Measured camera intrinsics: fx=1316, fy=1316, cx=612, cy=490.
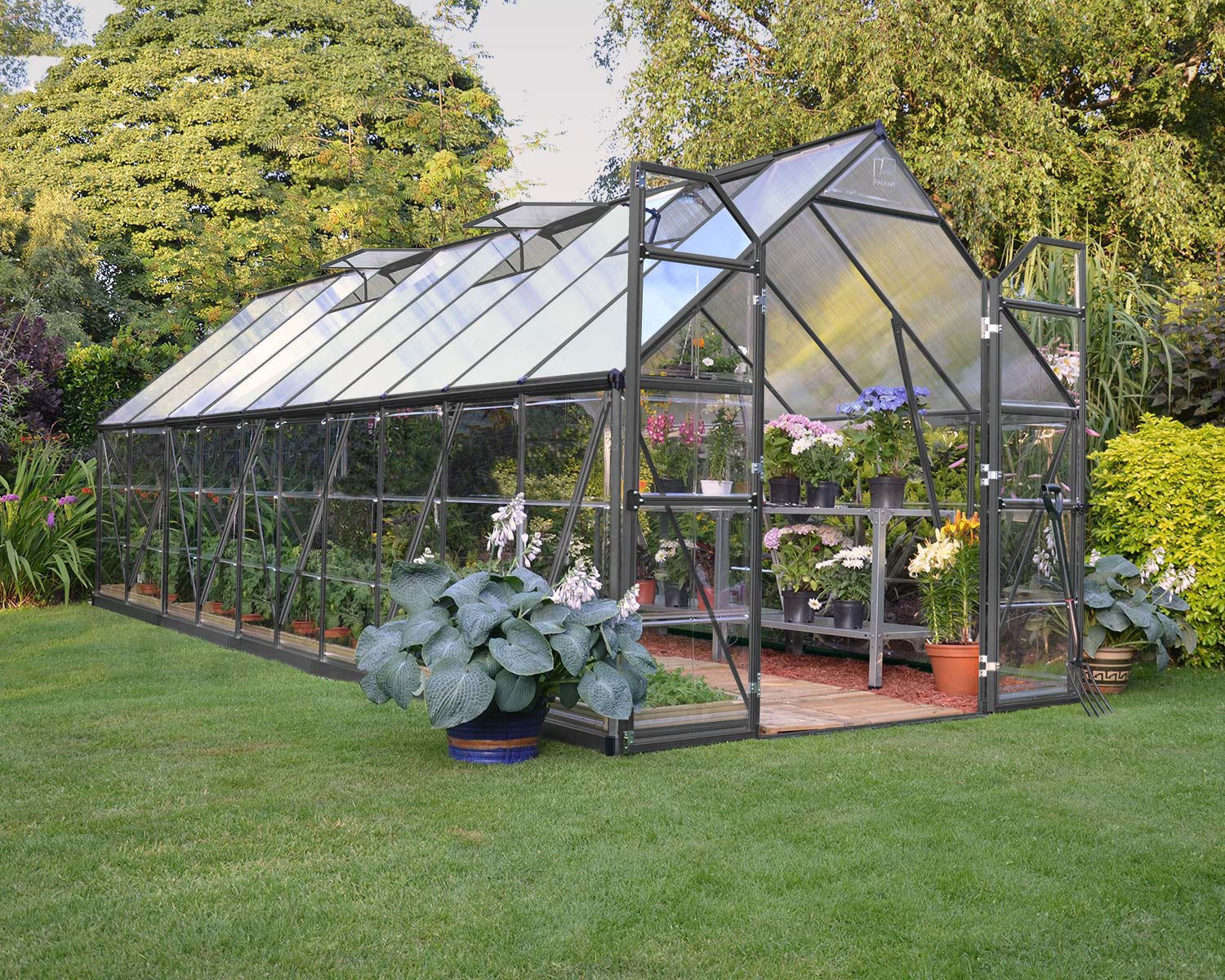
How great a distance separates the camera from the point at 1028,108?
14.7 metres

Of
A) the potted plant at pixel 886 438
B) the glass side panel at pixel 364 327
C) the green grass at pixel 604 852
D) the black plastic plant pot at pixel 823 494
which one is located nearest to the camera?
the green grass at pixel 604 852

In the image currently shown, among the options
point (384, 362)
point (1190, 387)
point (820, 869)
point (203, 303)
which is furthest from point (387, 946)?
point (203, 303)

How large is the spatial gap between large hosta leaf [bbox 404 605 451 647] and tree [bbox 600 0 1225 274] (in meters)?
9.85

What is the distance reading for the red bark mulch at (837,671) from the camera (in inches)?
263

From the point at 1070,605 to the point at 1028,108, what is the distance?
851 cm

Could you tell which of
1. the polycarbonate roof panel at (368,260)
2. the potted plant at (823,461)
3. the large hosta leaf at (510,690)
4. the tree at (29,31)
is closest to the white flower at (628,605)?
the large hosta leaf at (510,690)

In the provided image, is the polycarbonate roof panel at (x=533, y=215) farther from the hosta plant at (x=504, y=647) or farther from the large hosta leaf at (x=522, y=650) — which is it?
the large hosta leaf at (x=522, y=650)

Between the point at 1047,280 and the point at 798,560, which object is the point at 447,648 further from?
the point at 1047,280

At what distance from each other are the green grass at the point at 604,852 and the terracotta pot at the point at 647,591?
77cm

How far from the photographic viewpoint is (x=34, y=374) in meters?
14.9

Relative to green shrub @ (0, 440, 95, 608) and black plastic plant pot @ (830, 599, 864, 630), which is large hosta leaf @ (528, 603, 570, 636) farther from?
green shrub @ (0, 440, 95, 608)

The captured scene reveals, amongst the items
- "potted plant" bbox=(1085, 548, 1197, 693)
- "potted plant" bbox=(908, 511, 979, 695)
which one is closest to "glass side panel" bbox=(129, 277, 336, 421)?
"potted plant" bbox=(908, 511, 979, 695)

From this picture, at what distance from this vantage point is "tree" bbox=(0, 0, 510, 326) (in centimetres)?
2109

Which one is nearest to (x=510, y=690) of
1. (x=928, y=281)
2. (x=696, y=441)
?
(x=696, y=441)
